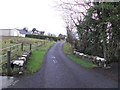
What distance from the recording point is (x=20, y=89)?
1141 cm

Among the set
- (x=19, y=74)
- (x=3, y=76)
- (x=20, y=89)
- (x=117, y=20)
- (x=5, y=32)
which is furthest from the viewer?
(x=5, y=32)

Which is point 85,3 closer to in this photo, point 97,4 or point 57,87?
point 97,4

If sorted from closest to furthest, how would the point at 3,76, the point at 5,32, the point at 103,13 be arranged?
1. the point at 3,76
2. the point at 103,13
3. the point at 5,32

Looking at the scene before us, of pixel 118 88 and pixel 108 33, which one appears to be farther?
pixel 108 33

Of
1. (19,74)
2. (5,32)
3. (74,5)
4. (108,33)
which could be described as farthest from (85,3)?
(5,32)

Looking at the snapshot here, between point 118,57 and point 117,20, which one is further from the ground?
point 117,20

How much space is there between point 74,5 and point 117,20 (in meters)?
7.00

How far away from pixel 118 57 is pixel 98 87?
15191mm

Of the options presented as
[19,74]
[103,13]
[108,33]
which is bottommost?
[19,74]

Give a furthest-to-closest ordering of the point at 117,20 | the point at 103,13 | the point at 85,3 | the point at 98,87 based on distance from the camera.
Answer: the point at 85,3, the point at 103,13, the point at 117,20, the point at 98,87

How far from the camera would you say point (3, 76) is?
15.1m

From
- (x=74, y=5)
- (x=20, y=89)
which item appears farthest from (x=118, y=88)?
(x=74, y=5)

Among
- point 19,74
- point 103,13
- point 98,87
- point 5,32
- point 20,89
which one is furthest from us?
point 5,32

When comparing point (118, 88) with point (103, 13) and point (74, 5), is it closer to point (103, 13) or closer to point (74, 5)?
point (103, 13)
